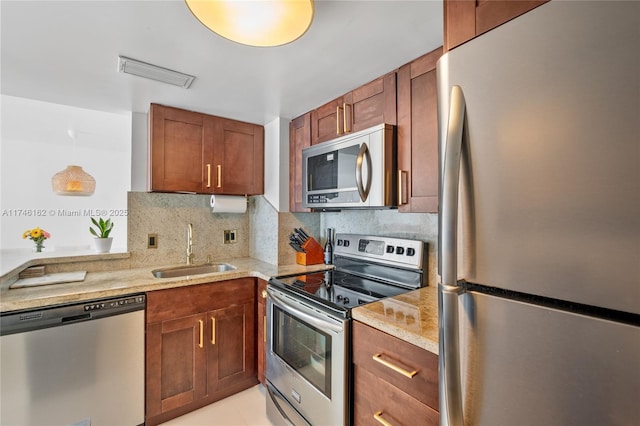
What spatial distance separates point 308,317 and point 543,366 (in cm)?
108

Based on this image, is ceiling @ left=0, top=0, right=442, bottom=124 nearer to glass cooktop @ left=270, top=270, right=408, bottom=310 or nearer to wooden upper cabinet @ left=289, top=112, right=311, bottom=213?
wooden upper cabinet @ left=289, top=112, right=311, bottom=213

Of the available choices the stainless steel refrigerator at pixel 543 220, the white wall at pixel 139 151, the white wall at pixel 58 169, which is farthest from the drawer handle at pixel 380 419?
the white wall at pixel 58 169

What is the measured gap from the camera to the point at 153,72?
5.28 feet

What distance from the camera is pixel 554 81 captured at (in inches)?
23.4

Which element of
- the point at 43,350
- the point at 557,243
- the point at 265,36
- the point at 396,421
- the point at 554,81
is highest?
the point at 265,36

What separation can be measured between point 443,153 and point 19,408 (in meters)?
2.30

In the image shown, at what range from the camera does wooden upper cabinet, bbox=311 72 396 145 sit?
1.63 metres

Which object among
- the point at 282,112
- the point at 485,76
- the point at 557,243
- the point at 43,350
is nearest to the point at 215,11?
the point at 485,76

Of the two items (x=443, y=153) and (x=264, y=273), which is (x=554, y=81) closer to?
(x=443, y=153)

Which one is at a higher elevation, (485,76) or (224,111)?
(224,111)

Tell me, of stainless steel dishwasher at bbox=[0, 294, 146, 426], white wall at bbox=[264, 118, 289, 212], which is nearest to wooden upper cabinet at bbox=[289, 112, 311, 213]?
white wall at bbox=[264, 118, 289, 212]

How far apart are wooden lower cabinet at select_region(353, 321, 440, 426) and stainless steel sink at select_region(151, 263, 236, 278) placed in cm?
145

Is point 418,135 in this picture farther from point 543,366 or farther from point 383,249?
point 543,366

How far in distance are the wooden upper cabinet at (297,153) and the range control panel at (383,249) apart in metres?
0.40
